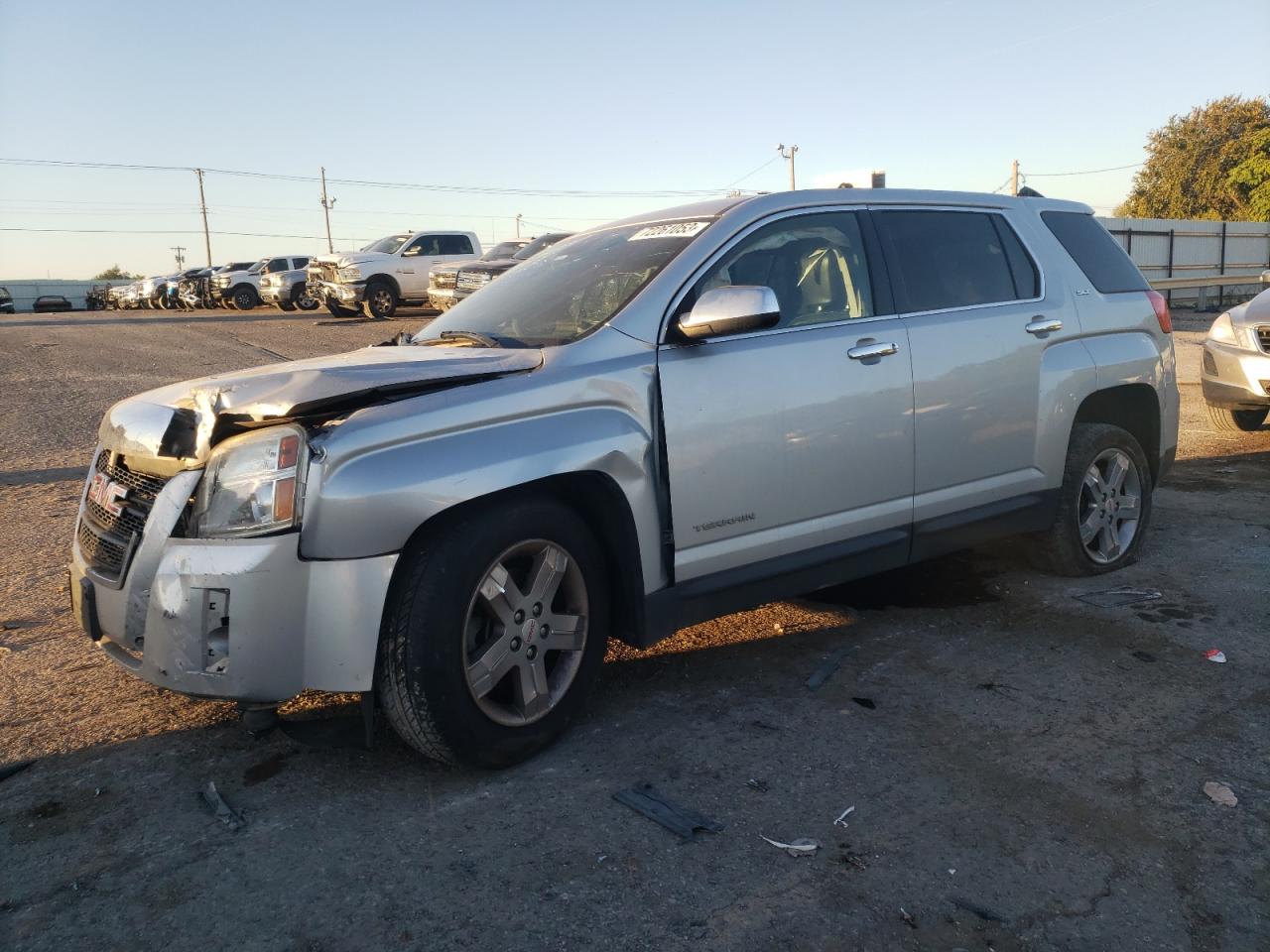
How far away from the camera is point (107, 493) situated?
339cm

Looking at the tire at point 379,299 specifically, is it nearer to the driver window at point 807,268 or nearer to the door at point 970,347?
the door at point 970,347

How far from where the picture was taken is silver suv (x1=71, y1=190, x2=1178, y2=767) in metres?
2.92

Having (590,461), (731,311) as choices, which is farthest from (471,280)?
(590,461)

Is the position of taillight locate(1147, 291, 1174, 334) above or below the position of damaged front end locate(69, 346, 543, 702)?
above

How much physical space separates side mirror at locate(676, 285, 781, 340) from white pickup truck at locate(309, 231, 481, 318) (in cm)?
2023

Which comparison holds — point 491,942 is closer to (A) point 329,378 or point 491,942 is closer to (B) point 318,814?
(B) point 318,814

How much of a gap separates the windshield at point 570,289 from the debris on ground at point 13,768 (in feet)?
6.78

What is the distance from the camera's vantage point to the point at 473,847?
9.24 ft

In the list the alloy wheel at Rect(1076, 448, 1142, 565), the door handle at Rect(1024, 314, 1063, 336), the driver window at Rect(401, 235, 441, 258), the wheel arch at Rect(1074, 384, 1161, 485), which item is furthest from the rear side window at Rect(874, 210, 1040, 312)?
the driver window at Rect(401, 235, 441, 258)

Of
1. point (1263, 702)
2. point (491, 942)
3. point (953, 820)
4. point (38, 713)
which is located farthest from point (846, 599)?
point (38, 713)

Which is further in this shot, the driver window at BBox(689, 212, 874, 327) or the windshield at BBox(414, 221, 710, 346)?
the driver window at BBox(689, 212, 874, 327)

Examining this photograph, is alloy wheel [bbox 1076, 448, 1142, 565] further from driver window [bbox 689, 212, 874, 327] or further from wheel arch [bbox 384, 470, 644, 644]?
wheel arch [bbox 384, 470, 644, 644]

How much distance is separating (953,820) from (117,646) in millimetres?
2584

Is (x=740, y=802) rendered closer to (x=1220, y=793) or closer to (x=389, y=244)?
(x=1220, y=793)
